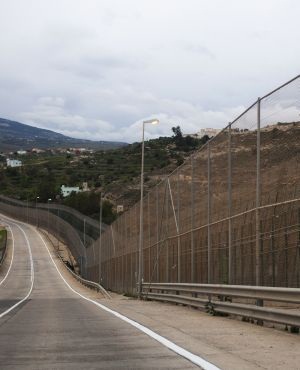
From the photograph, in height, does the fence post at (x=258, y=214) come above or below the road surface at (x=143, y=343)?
above

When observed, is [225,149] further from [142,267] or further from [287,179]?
[142,267]

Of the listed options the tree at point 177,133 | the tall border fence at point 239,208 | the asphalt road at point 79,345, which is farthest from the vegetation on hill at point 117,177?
the asphalt road at point 79,345

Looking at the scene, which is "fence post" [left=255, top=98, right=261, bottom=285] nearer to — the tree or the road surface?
the road surface

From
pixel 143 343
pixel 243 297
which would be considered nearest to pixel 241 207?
pixel 243 297

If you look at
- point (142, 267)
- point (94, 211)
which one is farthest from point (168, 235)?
point (94, 211)

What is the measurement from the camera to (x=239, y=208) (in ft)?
55.3

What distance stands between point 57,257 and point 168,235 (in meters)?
80.2

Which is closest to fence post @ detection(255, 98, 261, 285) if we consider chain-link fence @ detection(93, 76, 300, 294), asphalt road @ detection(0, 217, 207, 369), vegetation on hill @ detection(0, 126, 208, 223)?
chain-link fence @ detection(93, 76, 300, 294)

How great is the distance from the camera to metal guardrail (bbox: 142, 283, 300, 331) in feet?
39.5

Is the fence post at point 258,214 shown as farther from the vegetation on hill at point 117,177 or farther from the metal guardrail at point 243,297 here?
the vegetation on hill at point 117,177

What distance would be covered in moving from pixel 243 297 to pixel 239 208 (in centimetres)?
276

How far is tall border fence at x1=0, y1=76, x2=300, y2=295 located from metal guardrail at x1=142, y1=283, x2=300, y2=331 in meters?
0.49

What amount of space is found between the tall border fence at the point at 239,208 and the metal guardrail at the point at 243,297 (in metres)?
0.49

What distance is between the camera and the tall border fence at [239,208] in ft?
45.0
